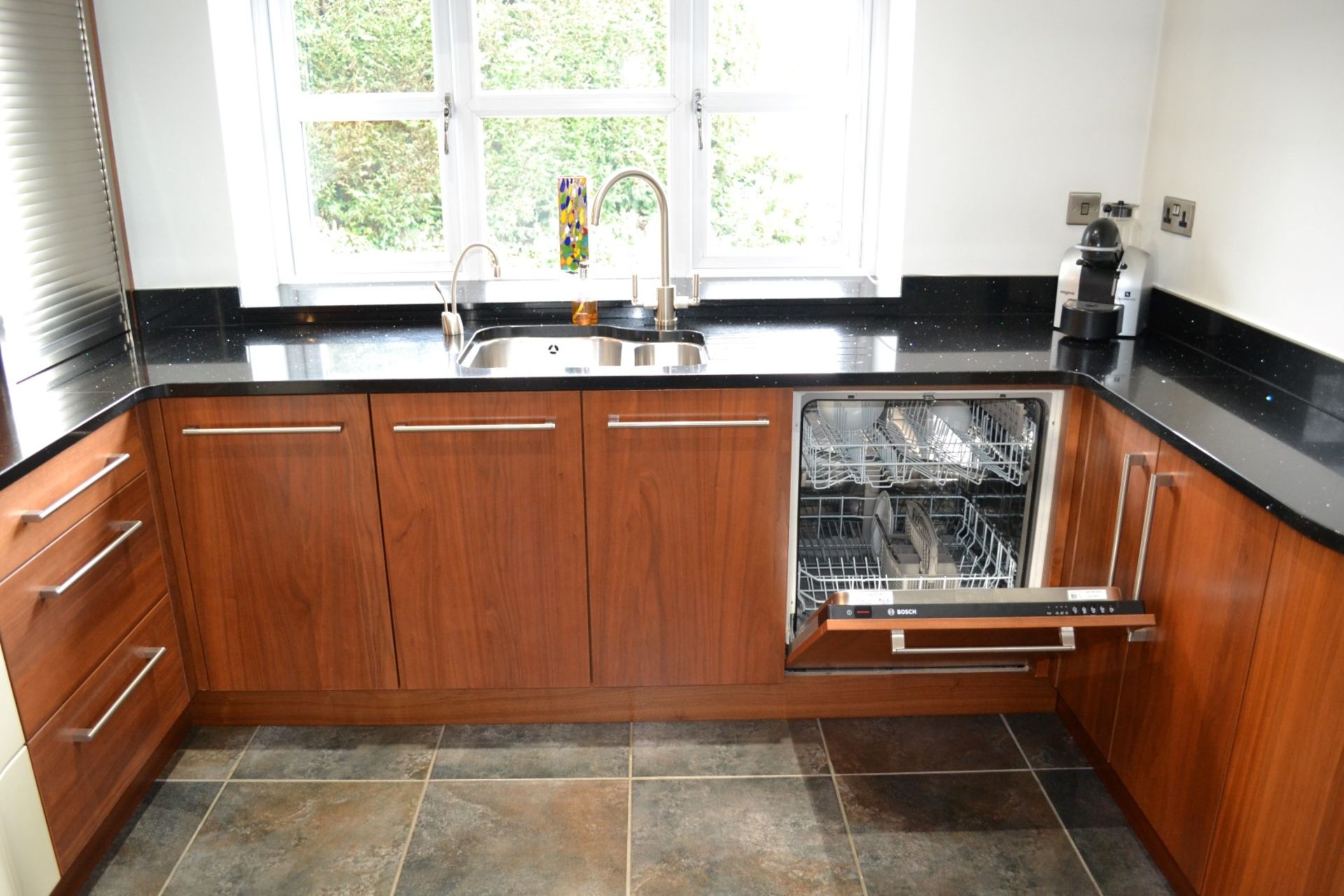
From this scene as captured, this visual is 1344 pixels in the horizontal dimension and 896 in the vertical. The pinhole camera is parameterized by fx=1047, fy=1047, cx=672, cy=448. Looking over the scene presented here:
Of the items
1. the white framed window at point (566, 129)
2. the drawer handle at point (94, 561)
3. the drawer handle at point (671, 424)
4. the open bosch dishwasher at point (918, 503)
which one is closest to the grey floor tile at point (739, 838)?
the open bosch dishwasher at point (918, 503)

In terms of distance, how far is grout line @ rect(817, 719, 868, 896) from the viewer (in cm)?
209

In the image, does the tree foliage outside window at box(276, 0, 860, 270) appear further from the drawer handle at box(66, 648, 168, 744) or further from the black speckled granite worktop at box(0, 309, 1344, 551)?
the drawer handle at box(66, 648, 168, 744)

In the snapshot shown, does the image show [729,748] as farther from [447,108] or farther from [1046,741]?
[447,108]

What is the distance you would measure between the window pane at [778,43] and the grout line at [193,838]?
2.24m

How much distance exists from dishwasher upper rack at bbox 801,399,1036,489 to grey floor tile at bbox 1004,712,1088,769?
62 cm

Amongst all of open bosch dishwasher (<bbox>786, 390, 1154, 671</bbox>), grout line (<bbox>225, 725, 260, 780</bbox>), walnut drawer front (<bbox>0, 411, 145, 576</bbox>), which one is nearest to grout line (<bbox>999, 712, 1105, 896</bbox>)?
open bosch dishwasher (<bbox>786, 390, 1154, 671</bbox>)

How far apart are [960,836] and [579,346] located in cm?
151

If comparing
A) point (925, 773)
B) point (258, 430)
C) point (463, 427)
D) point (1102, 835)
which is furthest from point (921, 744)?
point (258, 430)

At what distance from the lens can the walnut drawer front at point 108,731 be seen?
1.93 meters

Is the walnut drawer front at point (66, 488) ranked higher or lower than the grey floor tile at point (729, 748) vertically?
higher

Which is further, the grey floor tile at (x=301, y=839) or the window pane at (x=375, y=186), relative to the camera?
the window pane at (x=375, y=186)

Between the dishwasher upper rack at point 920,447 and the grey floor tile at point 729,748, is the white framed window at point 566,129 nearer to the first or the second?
the dishwasher upper rack at point 920,447

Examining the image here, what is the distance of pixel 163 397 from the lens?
228 centimetres

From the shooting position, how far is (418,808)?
2.31 metres
